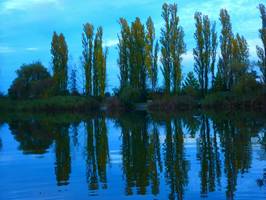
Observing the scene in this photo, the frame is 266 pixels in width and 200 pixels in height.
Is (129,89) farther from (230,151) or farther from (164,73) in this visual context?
(230,151)

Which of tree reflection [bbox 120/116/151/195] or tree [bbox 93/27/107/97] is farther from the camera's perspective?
tree [bbox 93/27/107/97]

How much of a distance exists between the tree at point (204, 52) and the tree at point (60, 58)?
15414mm

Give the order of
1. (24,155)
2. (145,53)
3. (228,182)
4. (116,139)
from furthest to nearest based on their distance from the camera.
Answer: (145,53), (116,139), (24,155), (228,182)

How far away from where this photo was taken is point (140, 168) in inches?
416

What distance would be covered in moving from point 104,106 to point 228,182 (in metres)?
38.2

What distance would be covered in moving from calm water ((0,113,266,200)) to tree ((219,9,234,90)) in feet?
85.4

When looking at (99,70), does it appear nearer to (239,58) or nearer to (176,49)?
(176,49)

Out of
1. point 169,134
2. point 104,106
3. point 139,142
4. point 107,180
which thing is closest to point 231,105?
point 104,106

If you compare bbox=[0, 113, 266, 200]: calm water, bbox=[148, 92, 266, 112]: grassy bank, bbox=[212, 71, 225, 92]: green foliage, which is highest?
bbox=[212, 71, 225, 92]: green foliage

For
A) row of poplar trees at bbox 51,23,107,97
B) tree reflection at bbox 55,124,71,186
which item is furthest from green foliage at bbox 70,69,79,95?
tree reflection at bbox 55,124,71,186

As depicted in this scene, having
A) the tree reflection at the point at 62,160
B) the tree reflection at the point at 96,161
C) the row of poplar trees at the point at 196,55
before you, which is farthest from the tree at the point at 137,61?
the tree reflection at the point at 96,161

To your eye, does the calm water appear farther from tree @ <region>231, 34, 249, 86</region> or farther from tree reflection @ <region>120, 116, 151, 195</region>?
tree @ <region>231, 34, 249, 86</region>

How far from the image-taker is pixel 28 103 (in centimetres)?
4922

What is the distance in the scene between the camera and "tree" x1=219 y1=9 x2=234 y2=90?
43.3 meters
